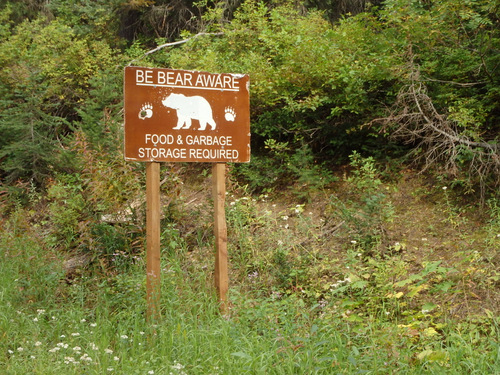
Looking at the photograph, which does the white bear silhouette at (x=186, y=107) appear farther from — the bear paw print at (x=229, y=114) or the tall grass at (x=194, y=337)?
the tall grass at (x=194, y=337)

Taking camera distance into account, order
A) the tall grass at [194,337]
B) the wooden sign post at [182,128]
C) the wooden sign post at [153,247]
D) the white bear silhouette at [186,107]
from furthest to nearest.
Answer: the white bear silhouette at [186,107] < the wooden sign post at [182,128] < the wooden sign post at [153,247] < the tall grass at [194,337]

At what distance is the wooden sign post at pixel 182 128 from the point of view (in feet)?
14.8

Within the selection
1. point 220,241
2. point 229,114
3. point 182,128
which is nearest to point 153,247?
point 220,241

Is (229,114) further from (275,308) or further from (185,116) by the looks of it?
(275,308)

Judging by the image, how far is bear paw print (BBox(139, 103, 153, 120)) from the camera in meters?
4.56

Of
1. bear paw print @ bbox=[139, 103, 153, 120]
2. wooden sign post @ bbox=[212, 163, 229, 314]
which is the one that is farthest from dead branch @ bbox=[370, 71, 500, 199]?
bear paw print @ bbox=[139, 103, 153, 120]

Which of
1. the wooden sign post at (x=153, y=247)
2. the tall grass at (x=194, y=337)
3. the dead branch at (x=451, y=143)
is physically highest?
the dead branch at (x=451, y=143)

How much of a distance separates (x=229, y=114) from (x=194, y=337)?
2.19 m

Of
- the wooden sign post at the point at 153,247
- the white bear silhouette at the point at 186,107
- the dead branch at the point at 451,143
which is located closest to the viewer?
the wooden sign post at the point at 153,247

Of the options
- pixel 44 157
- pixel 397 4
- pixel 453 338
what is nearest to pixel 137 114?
pixel 453 338

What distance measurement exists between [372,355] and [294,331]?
0.64 meters

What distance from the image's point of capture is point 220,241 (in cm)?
471

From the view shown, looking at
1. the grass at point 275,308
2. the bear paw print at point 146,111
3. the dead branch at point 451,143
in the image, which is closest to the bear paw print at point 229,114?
the bear paw print at point 146,111

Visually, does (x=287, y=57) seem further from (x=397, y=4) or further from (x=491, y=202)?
(x=491, y=202)
